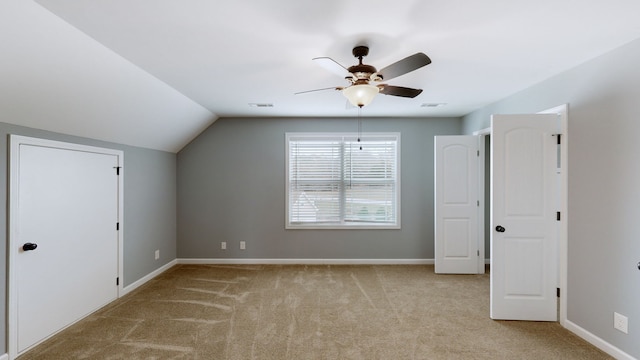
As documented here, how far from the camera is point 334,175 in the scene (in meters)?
5.02

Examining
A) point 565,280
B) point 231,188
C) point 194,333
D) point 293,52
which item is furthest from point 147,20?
point 565,280

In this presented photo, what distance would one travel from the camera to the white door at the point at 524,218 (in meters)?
2.94

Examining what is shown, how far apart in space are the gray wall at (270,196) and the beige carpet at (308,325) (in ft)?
2.59

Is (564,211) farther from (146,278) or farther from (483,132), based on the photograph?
(146,278)

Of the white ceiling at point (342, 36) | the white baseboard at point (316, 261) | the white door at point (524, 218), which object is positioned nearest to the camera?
the white ceiling at point (342, 36)

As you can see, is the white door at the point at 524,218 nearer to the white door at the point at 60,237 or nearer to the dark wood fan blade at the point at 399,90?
the dark wood fan blade at the point at 399,90

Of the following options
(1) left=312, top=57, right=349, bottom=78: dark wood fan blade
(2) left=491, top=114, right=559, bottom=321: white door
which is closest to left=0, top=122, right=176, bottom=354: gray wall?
(1) left=312, top=57, right=349, bottom=78: dark wood fan blade

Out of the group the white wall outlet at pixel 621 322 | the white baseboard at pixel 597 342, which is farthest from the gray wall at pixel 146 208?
the white wall outlet at pixel 621 322

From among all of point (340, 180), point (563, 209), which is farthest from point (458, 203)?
point (340, 180)

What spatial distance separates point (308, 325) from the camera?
9.61ft

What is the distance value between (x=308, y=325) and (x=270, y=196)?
248 centimetres

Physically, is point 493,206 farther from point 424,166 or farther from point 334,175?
point 334,175

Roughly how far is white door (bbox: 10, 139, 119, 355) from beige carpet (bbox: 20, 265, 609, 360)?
0.75 ft

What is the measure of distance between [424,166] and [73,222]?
188 inches
